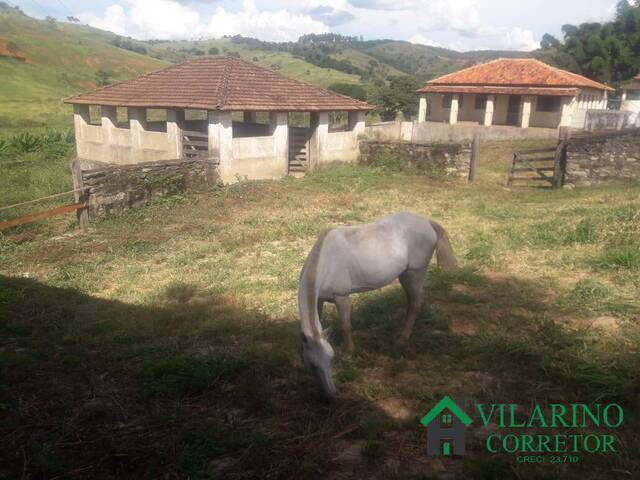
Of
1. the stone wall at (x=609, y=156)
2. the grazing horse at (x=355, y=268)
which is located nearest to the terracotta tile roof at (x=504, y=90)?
the stone wall at (x=609, y=156)

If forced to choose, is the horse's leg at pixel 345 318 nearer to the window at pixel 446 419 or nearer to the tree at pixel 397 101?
the window at pixel 446 419

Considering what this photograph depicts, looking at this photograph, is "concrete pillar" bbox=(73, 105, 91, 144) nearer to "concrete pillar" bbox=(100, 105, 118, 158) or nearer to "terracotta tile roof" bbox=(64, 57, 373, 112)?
"terracotta tile roof" bbox=(64, 57, 373, 112)

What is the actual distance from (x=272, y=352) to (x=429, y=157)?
44.0 feet

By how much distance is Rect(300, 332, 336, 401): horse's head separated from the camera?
171 inches

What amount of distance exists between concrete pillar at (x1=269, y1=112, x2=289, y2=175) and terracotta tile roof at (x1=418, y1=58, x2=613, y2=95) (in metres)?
17.5

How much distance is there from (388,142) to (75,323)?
14.4 metres

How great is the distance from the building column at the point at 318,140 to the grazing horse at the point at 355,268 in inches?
524

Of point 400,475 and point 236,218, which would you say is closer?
point 400,475

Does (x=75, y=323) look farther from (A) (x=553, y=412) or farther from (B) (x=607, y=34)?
(B) (x=607, y=34)

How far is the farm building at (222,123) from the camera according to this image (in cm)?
1620

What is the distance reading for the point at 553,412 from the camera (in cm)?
429

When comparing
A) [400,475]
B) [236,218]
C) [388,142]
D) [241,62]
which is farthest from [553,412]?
[241,62]

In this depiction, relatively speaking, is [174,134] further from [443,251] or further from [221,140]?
[443,251]

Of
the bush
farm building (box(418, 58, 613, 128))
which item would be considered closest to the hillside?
the bush
